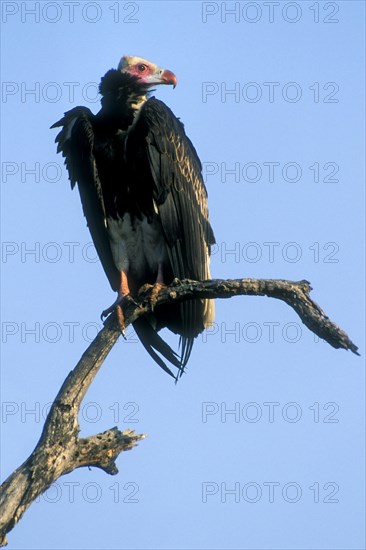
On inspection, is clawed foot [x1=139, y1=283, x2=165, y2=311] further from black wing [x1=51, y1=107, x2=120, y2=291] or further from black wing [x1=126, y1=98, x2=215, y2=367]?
black wing [x1=51, y1=107, x2=120, y2=291]

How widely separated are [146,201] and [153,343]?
1234 mm

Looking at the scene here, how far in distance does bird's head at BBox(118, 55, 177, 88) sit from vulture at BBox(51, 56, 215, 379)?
1.40 feet

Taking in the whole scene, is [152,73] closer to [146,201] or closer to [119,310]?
[146,201]

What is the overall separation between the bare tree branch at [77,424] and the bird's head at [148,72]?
2.72 m

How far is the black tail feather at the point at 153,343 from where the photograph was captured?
9.15 metres

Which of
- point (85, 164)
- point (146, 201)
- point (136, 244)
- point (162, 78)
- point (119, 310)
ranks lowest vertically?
point (119, 310)

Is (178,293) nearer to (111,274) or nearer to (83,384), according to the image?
(83,384)

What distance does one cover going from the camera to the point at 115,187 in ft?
30.0

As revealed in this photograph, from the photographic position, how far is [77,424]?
693cm

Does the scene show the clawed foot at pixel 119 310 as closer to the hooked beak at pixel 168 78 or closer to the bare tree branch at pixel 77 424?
the bare tree branch at pixel 77 424

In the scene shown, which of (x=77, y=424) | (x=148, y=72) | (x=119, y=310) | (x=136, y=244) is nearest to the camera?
(x=77, y=424)

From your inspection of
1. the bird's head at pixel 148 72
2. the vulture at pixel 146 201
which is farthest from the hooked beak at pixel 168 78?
the vulture at pixel 146 201

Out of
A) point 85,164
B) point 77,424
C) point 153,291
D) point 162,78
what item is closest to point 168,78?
point 162,78

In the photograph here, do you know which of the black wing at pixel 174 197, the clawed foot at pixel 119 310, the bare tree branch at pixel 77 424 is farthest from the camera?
the black wing at pixel 174 197
